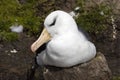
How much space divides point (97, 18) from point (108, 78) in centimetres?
116

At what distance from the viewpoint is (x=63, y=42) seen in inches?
142

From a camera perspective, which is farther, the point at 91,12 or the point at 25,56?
the point at 91,12

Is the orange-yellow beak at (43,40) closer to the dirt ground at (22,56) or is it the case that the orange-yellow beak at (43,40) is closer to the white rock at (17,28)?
the dirt ground at (22,56)

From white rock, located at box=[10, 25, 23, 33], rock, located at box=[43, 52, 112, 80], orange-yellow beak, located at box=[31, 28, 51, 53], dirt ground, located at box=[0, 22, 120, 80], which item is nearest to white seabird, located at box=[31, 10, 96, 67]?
orange-yellow beak, located at box=[31, 28, 51, 53]

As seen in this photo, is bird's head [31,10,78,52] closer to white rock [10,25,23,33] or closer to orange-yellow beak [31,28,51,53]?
orange-yellow beak [31,28,51,53]

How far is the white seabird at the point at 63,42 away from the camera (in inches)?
142

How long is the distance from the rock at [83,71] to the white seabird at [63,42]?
0.13 m

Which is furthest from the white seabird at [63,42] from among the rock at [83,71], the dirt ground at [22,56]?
the dirt ground at [22,56]

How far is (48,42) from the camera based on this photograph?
3746mm

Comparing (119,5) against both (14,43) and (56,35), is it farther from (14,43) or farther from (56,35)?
(56,35)

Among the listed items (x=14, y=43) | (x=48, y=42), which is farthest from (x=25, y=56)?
(x=48, y=42)

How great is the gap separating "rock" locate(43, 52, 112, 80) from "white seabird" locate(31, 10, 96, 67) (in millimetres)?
134

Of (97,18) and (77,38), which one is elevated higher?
(77,38)

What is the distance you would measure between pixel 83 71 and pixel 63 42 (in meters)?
0.47
